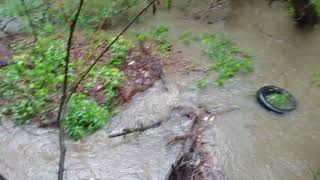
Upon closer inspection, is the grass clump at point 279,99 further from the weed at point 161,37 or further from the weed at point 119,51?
the weed at point 119,51

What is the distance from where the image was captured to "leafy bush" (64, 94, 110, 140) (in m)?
5.16

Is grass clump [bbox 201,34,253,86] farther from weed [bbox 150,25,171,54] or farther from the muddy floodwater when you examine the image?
weed [bbox 150,25,171,54]

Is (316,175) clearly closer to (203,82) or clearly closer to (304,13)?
(203,82)

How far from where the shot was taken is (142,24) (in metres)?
7.50

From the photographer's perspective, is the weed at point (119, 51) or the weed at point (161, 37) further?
the weed at point (161, 37)

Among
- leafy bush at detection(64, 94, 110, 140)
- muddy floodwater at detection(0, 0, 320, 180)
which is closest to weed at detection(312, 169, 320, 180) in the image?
muddy floodwater at detection(0, 0, 320, 180)

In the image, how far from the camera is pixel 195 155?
15.9 ft

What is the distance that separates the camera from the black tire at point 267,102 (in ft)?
18.5

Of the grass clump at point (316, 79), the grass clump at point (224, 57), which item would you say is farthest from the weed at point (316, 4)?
the grass clump at point (224, 57)

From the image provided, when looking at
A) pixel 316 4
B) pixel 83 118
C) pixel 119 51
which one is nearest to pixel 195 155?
pixel 83 118

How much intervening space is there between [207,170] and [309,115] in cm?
181

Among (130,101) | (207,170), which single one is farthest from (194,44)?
(207,170)

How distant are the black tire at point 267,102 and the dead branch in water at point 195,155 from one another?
0.48 metres

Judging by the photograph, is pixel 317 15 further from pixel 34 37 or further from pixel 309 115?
pixel 34 37
